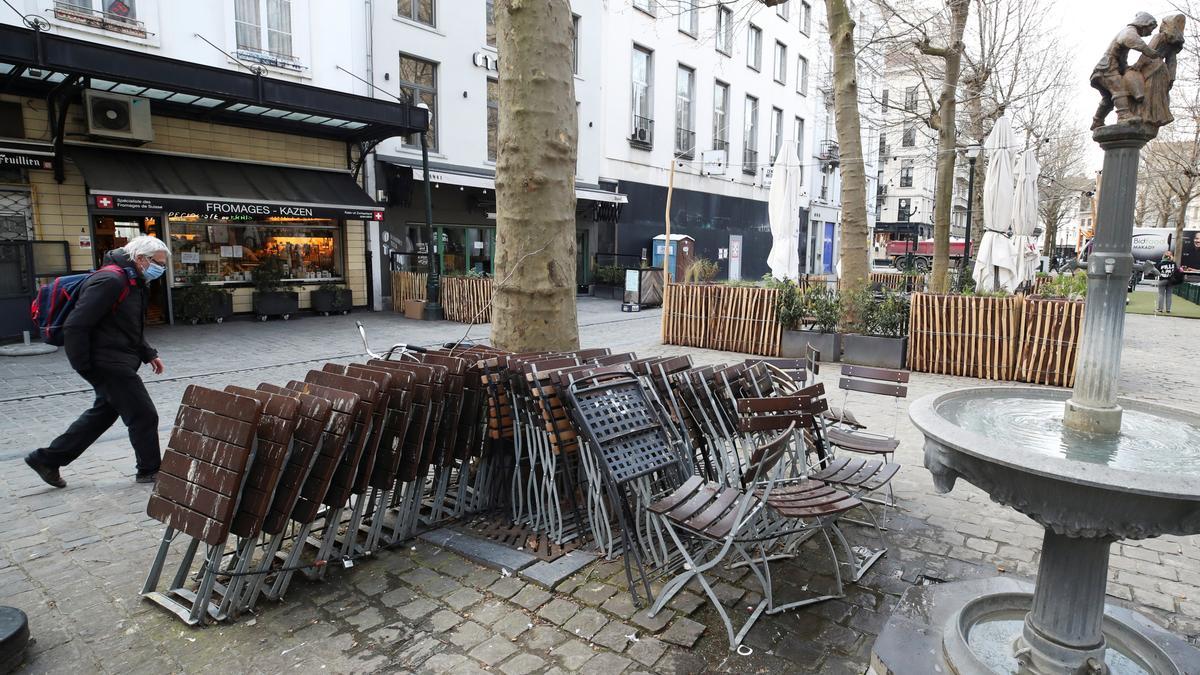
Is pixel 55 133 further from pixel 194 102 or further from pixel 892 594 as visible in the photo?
pixel 892 594

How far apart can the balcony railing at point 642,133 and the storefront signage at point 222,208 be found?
1051cm

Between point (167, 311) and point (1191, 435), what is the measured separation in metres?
15.5

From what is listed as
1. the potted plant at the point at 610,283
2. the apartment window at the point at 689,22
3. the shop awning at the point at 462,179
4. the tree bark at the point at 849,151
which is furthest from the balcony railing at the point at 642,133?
the tree bark at the point at 849,151

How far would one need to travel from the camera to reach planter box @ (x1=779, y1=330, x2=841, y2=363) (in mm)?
10109

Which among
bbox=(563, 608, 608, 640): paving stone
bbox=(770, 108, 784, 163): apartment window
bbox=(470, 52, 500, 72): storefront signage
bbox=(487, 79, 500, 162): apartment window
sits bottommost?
bbox=(563, 608, 608, 640): paving stone

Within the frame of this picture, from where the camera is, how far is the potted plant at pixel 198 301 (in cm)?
1353

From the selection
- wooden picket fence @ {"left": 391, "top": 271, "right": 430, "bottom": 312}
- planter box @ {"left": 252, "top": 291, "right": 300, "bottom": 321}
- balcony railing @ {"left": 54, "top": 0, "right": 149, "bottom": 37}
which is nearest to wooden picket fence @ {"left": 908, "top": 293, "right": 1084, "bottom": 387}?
wooden picket fence @ {"left": 391, "top": 271, "right": 430, "bottom": 312}

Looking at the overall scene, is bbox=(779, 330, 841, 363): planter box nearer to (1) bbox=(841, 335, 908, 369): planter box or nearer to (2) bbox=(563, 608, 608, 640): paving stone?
(1) bbox=(841, 335, 908, 369): planter box

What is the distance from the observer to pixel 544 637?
298 centimetres

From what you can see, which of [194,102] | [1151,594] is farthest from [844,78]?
[194,102]

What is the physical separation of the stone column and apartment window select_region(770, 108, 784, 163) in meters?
29.2

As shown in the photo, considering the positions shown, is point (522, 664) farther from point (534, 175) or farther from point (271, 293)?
point (271, 293)

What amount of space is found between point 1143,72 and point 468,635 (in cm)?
355

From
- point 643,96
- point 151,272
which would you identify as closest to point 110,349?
point 151,272
